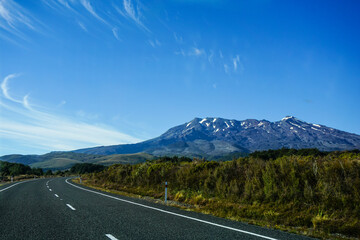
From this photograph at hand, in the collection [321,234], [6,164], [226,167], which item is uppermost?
[6,164]

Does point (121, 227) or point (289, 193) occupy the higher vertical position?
point (289, 193)

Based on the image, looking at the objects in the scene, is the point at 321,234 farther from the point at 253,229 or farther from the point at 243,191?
the point at 243,191

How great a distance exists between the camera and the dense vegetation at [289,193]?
8.58 meters

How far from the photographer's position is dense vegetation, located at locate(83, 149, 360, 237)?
8.58 m

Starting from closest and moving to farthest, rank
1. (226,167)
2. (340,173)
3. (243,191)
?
(340,173) → (243,191) → (226,167)

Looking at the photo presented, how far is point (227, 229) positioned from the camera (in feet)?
25.2

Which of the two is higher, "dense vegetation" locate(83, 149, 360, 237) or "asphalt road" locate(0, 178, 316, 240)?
"dense vegetation" locate(83, 149, 360, 237)

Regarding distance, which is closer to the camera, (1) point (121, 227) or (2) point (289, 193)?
(1) point (121, 227)

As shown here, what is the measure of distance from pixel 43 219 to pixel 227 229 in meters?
5.91

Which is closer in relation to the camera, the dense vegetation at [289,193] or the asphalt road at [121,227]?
the asphalt road at [121,227]

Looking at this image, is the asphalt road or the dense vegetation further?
the dense vegetation

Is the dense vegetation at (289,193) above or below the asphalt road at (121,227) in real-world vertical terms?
above

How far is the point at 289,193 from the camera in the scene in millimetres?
10781

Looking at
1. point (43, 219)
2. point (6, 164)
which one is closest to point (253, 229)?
point (43, 219)
